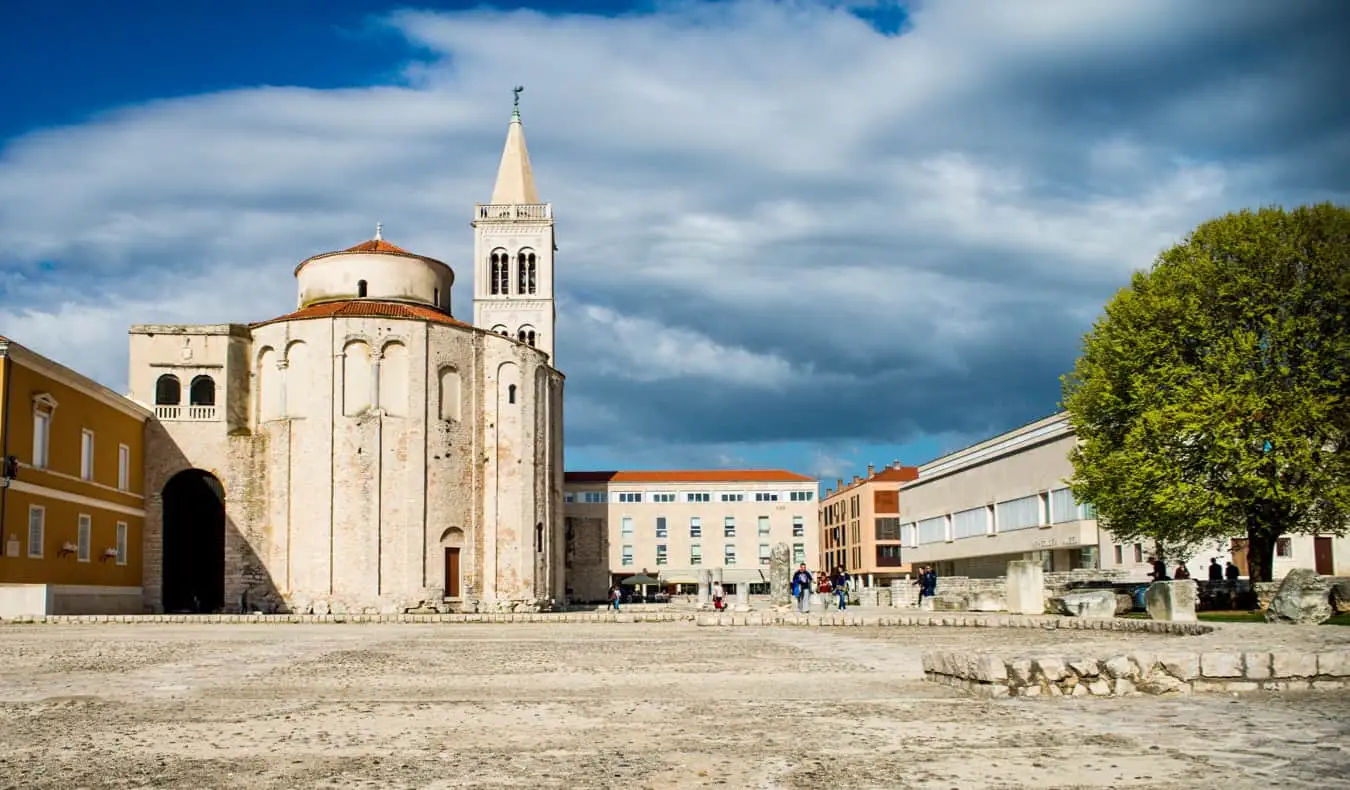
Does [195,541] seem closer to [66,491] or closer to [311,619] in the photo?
[66,491]

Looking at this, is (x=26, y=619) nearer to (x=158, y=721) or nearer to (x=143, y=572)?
(x=143, y=572)

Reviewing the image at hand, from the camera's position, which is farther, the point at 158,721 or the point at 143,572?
the point at 143,572

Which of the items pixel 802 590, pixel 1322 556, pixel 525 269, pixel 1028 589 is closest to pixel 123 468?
pixel 802 590

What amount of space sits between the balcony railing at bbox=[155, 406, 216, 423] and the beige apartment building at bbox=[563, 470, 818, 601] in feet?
182

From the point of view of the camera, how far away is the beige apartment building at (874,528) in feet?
336

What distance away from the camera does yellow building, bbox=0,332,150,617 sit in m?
36.3

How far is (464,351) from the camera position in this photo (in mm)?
54156

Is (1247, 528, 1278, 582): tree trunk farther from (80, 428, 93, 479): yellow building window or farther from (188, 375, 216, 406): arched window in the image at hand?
(188, 375, 216, 406): arched window

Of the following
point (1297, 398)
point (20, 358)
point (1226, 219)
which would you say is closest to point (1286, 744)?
point (1297, 398)

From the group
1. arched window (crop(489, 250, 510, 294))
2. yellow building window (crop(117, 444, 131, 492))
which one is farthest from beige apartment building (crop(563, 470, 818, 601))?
yellow building window (crop(117, 444, 131, 492))

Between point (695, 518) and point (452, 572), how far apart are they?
188ft

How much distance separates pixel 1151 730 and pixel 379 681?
335 inches

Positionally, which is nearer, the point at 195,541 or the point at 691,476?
the point at 195,541

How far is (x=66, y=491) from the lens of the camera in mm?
41312
